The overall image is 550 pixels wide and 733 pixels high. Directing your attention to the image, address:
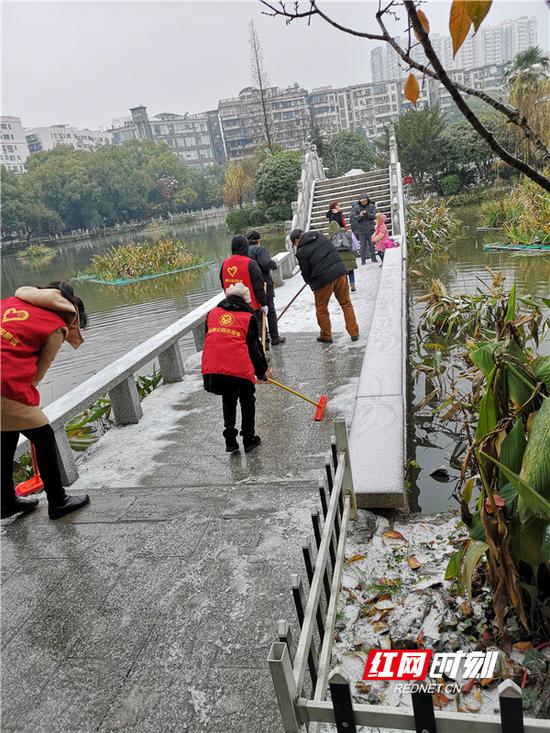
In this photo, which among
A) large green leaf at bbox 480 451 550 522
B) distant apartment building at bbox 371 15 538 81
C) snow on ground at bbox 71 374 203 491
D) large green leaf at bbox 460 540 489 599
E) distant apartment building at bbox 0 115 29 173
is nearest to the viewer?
distant apartment building at bbox 371 15 538 81

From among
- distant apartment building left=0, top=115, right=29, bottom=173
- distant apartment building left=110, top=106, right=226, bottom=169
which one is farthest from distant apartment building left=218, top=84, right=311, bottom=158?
distant apartment building left=0, top=115, right=29, bottom=173

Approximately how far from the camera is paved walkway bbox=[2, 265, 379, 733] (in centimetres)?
218

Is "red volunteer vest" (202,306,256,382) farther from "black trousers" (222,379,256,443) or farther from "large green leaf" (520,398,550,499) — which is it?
"large green leaf" (520,398,550,499)

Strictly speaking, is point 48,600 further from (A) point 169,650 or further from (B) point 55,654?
(A) point 169,650

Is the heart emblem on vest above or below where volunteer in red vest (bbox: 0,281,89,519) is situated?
above

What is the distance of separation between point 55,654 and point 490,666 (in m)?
1.84

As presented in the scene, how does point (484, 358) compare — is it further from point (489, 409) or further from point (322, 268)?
point (322, 268)

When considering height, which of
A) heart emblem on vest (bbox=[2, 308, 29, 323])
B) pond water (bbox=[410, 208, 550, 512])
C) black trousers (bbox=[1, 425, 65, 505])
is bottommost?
pond water (bbox=[410, 208, 550, 512])

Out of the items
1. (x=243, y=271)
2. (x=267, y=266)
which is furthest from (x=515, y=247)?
(x=243, y=271)

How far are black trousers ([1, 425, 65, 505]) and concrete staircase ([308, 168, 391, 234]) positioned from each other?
45.1ft

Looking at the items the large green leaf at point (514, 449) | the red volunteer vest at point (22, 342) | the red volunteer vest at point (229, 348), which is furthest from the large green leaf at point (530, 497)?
the red volunteer vest at point (22, 342)

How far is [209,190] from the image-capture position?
77312mm

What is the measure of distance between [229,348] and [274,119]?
85.9 m

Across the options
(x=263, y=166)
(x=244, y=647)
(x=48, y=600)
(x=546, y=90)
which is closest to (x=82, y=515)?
(x=48, y=600)
